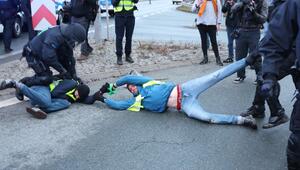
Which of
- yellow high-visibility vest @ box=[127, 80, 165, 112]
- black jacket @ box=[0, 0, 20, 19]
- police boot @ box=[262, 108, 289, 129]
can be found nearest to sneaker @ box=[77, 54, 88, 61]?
black jacket @ box=[0, 0, 20, 19]

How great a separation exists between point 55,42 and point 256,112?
2724 millimetres

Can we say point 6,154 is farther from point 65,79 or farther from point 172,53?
point 172,53

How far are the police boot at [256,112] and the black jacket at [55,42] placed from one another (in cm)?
230

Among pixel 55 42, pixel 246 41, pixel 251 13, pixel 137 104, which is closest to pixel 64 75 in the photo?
pixel 55 42

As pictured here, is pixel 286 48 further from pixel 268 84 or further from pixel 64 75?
pixel 64 75

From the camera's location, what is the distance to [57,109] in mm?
6020

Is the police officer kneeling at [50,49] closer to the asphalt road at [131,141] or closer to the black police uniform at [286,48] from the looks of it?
the asphalt road at [131,141]

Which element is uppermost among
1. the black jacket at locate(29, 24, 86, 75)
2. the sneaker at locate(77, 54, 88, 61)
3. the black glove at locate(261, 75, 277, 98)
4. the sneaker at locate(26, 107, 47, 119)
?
the black glove at locate(261, 75, 277, 98)

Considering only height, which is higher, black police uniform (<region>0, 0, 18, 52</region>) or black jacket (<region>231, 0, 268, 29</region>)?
black jacket (<region>231, 0, 268, 29</region>)

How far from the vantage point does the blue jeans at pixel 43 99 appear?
5.82 metres

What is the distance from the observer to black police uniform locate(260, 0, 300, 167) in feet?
10.8

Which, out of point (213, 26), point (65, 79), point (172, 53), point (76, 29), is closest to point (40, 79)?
point (65, 79)

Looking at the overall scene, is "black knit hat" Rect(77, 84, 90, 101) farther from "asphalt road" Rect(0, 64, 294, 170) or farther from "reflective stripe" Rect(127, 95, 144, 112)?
"reflective stripe" Rect(127, 95, 144, 112)

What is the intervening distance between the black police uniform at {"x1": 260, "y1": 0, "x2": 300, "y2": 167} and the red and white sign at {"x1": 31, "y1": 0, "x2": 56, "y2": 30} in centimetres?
543
